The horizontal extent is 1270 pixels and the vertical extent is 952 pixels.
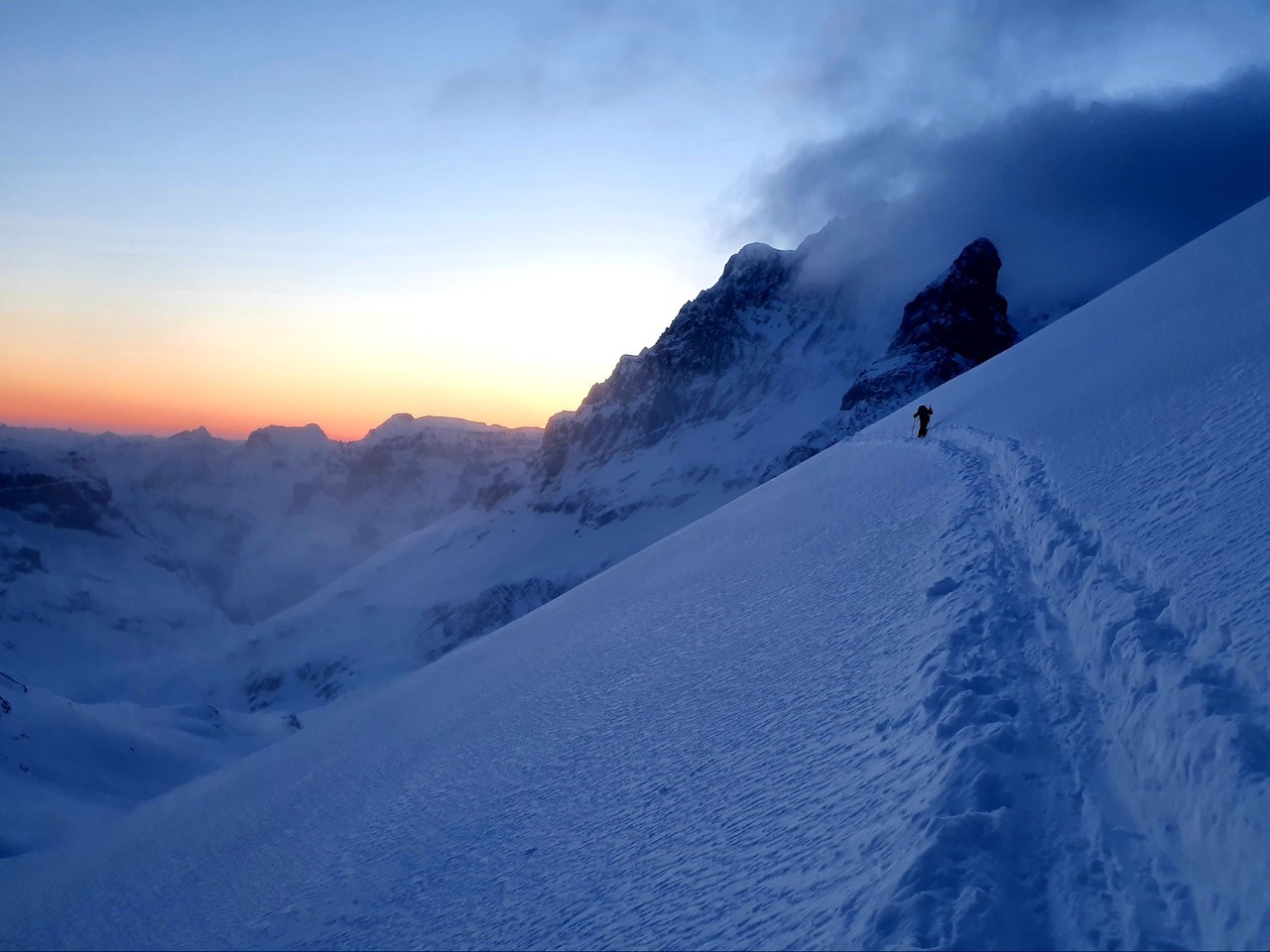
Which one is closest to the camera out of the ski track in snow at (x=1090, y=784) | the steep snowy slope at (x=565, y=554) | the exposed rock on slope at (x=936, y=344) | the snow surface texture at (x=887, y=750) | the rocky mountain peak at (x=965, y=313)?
the ski track in snow at (x=1090, y=784)

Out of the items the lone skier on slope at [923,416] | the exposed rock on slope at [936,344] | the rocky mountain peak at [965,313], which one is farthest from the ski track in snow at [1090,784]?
the rocky mountain peak at [965,313]

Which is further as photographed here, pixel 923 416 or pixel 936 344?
pixel 936 344

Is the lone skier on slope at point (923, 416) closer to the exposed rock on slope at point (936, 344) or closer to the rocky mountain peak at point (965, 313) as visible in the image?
the exposed rock on slope at point (936, 344)

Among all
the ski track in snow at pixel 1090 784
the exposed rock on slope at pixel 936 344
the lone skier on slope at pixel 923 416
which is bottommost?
the ski track in snow at pixel 1090 784

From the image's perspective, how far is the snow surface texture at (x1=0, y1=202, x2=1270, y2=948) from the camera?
5.23m

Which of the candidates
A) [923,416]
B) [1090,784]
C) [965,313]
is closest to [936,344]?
[965,313]

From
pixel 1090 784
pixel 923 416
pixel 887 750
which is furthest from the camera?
pixel 923 416

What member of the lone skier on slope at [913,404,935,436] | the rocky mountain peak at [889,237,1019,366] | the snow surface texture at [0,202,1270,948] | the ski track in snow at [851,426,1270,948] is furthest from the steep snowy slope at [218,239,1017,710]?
the ski track in snow at [851,426,1270,948]

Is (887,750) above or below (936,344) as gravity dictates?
below

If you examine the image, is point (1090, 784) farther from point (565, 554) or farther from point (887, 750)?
point (565, 554)

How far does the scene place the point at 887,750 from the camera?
22.8 feet

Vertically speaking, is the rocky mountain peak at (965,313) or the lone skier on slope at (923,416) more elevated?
the rocky mountain peak at (965,313)

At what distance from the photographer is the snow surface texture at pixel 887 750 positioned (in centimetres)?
523

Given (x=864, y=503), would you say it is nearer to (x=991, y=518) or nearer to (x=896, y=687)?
(x=991, y=518)
